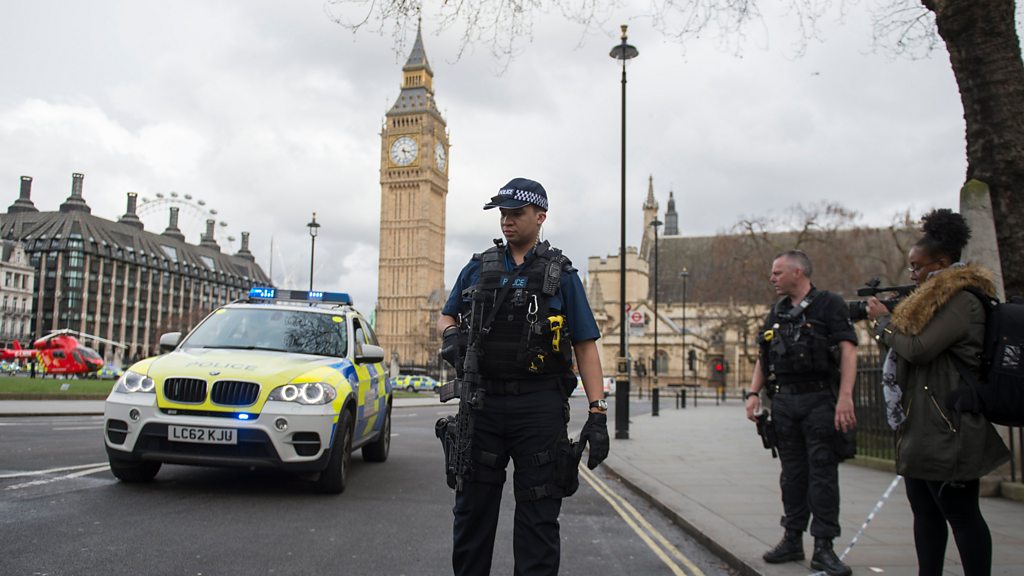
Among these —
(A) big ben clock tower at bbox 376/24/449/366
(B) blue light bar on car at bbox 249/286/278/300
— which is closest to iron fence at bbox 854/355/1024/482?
(B) blue light bar on car at bbox 249/286/278/300

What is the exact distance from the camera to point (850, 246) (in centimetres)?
4291

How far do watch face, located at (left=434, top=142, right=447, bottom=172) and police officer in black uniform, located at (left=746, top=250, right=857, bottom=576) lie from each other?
123484mm

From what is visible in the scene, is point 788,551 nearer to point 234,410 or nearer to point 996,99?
point 996,99

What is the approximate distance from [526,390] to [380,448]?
6.83 m

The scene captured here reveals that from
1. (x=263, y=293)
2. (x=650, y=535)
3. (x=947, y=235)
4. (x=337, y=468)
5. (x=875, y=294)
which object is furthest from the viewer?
(x=263, y=293)

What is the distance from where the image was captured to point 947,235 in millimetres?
4059

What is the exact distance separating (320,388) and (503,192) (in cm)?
381

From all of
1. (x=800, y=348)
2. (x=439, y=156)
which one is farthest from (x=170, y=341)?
(x=439, y=156)

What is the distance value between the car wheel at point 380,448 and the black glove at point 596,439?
6664 millimetres

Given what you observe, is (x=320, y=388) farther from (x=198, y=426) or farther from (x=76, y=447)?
(x=76, y=447)

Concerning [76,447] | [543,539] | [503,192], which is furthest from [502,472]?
[76,447]

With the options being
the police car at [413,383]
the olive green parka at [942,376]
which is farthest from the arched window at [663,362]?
the olive green parka at [942,376]

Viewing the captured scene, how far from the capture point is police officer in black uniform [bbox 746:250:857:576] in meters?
4.98

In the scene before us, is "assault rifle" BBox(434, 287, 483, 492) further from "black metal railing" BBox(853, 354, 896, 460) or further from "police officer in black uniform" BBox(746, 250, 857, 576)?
"black metal railing" BBox(853, 354, 896, 460)
